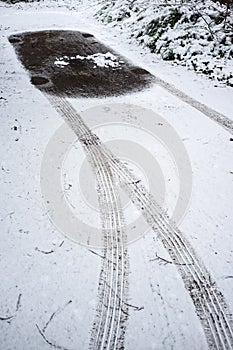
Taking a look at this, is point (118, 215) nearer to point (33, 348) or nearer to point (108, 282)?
point (108, 282)

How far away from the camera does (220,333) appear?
→ 2.55 metres

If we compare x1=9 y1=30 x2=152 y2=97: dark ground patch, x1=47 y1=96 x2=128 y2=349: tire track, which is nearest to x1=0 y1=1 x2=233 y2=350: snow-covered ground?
x1=47 y1=96 x2=128 y2=349: tire track

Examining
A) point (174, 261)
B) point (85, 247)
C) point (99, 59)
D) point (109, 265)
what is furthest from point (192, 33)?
point (109, 265)

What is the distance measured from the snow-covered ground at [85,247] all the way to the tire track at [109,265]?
0.08 metres

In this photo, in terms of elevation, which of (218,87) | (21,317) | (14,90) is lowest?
(21,317)

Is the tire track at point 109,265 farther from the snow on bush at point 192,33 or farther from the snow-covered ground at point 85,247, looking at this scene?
the snow on bush at point 192,33

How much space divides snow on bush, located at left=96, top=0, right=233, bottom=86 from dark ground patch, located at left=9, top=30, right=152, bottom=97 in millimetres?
1378

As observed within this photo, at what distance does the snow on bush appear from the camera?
25.7 ft

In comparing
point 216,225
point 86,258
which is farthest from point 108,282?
point 216,225

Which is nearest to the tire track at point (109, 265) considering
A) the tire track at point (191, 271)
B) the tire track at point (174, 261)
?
the tire track at point (174, 261)

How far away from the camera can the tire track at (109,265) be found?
8.33 ft

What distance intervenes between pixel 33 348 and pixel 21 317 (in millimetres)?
300

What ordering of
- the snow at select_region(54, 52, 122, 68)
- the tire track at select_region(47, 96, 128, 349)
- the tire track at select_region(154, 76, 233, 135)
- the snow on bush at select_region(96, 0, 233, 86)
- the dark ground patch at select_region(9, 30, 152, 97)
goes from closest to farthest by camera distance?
the tire track at select_region(47, 96, 128, 349)
the tire track at select_region(154, 76, 233, 135)
the dark ground patch at select_region(9, 30, 152, 97)
the snow on bush at select_region(96, 0, 233, 86)
the snow at select_region(54, 52, 122, 68)

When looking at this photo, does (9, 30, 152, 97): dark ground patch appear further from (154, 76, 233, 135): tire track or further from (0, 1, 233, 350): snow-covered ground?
(0, 1, 233, 350): snow-covered ground
